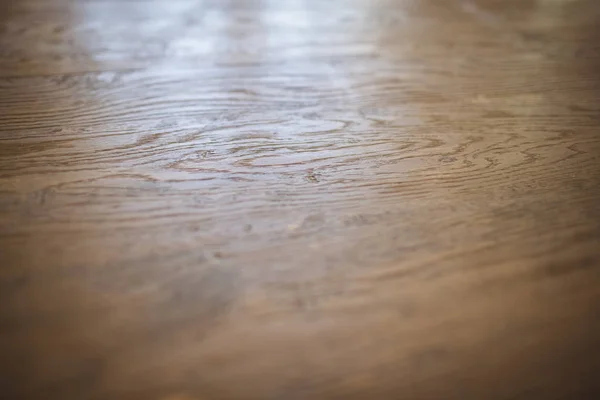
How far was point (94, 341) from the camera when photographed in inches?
30.2

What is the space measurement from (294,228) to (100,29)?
2.20ft

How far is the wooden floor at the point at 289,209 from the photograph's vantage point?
780mm

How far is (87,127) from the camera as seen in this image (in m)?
1.02

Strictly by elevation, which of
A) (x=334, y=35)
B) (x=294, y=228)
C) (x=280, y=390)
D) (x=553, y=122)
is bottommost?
(x=280, y=390)

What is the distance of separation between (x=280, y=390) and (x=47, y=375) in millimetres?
297

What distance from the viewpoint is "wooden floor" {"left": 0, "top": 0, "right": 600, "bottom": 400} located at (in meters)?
0.78

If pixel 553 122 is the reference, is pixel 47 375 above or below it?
below

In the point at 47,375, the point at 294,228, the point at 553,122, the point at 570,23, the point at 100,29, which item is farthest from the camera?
the point at 570,23

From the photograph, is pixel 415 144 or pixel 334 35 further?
pixel 334 35

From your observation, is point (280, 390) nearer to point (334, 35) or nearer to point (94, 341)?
point (94, 341)

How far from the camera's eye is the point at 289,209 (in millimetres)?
928

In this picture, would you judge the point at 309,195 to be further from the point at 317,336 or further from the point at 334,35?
the point at 334,35

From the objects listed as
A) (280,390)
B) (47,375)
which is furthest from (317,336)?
(47,375)

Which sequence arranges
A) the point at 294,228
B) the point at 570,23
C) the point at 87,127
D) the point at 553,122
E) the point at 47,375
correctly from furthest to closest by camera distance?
the point at 570,23, the point at 553,122, the point at 87,127, the point at 294,228, the point at 47,375
